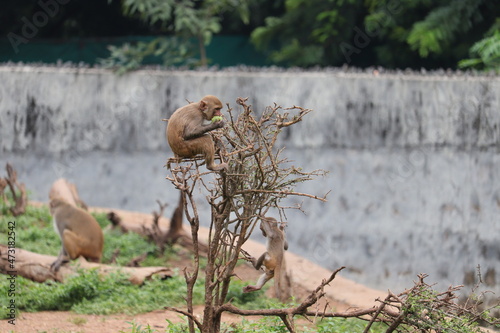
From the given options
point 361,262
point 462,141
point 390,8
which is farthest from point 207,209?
point 390,8

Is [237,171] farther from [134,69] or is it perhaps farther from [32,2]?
[32,2]

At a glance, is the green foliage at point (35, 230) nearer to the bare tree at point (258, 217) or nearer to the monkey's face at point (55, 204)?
the monkey's face at point (55, 204)

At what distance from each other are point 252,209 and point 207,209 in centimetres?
806

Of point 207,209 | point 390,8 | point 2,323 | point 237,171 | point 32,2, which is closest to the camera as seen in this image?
point 237,171

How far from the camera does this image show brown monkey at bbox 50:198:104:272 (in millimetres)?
9023

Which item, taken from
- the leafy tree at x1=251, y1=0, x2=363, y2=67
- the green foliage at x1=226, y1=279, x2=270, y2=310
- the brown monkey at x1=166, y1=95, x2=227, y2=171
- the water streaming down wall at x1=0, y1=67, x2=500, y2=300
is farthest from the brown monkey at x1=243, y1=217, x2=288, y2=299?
the leafy tree at x1=251, y1=0, x2=363, y2=67

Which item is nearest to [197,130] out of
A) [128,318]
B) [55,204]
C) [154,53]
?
[128,318]

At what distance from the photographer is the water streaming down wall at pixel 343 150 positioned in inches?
490

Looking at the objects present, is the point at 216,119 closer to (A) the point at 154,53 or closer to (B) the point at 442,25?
(B) the point at 442,25

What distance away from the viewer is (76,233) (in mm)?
9094

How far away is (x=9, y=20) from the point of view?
18156 millimetres

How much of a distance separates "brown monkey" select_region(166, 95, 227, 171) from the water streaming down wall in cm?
759

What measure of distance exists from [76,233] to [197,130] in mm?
4406

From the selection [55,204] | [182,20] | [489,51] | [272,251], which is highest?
[182,20]
